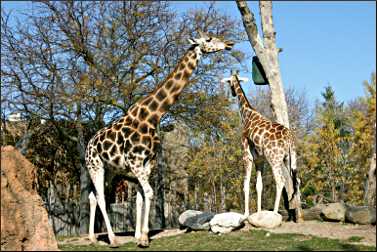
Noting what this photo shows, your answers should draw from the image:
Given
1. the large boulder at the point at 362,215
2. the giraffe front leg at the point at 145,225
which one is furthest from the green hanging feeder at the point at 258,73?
the giraffe front leg at the point at 145,225

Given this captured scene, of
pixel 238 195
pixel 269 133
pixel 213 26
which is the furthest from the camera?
pixel 238 195

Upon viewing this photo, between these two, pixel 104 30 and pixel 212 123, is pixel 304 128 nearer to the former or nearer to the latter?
pixel 212 123

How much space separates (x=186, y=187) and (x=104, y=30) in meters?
13.2

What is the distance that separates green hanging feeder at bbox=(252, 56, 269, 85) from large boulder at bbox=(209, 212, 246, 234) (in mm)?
4299

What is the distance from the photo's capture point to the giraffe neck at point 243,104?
1425cm

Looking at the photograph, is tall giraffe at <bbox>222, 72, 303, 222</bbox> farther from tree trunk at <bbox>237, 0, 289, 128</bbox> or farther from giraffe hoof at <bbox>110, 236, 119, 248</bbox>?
giraffe hoof at <bbox>110, 236, 119, 248</bbox>

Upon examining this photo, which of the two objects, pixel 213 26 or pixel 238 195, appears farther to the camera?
pixel 238 195

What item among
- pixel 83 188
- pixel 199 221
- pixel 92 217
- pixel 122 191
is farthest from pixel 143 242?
pixel 122 191

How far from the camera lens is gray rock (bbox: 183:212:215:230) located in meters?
12.8

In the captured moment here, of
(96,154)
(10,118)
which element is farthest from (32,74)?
(96,154)

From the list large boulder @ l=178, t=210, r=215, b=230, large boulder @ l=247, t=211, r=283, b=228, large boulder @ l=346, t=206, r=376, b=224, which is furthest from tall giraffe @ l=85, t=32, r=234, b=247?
large boulder @ l=346, t=206, r=376, b=224

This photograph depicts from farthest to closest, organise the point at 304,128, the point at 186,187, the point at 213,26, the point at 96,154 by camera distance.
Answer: the point at 304,128
the point at 186,187
the point at 213,26
the point at 96,154

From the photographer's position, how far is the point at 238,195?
27.0m

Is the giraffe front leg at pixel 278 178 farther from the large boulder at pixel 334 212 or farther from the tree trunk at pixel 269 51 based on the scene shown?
the tree trunk at pixel 269 51
